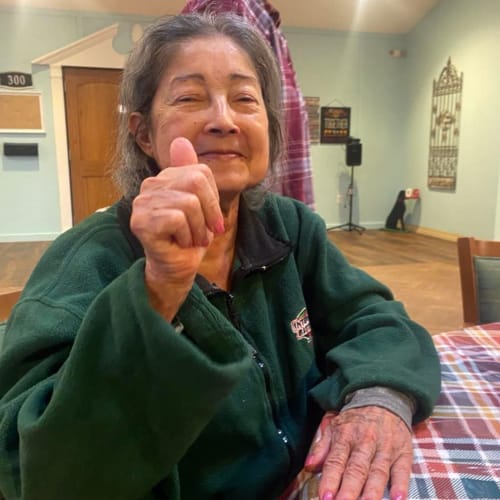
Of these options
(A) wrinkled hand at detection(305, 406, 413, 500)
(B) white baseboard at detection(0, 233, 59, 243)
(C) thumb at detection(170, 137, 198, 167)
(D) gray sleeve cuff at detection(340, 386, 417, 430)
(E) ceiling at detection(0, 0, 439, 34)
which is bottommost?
(B) white baseboard at detection(0, 233, 59, 243)

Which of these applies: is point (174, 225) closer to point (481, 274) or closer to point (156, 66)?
point (156, 66)

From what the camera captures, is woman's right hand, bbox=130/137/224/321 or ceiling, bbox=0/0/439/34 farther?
ceiling, bbox=0/0/439/34

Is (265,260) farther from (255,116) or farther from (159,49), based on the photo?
(159,49)

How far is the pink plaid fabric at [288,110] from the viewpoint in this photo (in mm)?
1448

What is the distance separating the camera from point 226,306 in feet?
2.82

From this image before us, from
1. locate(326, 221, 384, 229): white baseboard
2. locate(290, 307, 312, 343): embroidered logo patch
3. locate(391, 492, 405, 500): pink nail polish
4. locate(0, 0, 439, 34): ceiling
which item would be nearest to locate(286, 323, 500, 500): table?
locate(391, 492, 405, 500): pink nail polish

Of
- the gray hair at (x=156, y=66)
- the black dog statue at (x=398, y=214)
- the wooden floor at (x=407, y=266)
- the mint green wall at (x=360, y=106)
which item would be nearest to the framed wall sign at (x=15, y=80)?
the wooden floor at (x=407, y=266)

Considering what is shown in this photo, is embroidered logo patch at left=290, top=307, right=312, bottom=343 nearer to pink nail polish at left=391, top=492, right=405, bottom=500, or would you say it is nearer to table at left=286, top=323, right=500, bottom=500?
table at left=286, top=323, right=500, bottom=500

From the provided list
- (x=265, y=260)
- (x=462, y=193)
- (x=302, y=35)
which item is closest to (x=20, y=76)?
(x=302, y=35)

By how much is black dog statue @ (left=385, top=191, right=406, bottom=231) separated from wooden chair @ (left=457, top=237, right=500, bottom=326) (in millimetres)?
5880

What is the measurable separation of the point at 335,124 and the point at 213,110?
6.45m

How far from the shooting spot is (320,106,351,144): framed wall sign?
6.95 metres

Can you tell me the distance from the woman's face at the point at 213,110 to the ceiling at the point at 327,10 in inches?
217

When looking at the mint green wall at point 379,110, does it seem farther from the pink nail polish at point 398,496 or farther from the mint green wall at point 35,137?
the pink nail polish at point 398,496
